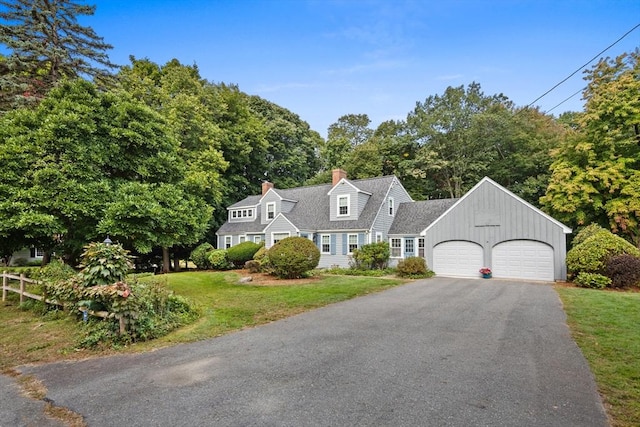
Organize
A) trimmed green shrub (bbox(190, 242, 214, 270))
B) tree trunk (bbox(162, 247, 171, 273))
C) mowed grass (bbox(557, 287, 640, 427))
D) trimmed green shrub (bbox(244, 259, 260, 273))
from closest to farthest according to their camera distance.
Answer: mowed grass (bbox(557, 287, 640, 427)) → trimmed green shrub (bbox(244, 259, 260, 273)) → tree trunk (bbox(162, 247, 171, 273)) → trimmed green shrub (bbox(190, 242, 214, 270))

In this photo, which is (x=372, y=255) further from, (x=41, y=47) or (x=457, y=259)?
(x=41, y=47)

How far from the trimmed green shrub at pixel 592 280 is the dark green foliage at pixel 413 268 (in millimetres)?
7042

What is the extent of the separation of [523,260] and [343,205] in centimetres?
1179

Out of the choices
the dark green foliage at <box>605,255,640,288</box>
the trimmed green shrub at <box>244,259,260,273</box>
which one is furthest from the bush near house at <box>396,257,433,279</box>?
the trimmed green shrub at <box>244,259,260,273</box>

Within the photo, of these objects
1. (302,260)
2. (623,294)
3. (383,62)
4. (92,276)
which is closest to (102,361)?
(92,276)

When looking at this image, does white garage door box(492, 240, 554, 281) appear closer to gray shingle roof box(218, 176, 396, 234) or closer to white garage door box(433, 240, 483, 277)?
white garage door box(433, 240, 483, 277)

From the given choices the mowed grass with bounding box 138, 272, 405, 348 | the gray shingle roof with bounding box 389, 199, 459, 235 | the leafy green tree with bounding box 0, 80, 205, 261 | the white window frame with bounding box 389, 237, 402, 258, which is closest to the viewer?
the mowed grass with bounding box 138, 272, 405, 348

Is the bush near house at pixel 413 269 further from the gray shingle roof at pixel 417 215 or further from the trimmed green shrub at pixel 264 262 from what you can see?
the trimmed green shrub at pixel 264 262

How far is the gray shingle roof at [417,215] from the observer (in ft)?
75.9

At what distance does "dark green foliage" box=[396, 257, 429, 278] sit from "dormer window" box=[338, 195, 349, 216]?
6566 mm

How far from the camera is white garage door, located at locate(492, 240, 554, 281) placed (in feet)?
58.2

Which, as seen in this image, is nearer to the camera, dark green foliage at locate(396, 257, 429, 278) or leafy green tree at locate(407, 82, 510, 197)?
dark green foliage at locate(396, 257, 429, 278)

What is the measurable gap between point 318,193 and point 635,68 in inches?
875

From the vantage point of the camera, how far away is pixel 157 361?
19.2 feet
